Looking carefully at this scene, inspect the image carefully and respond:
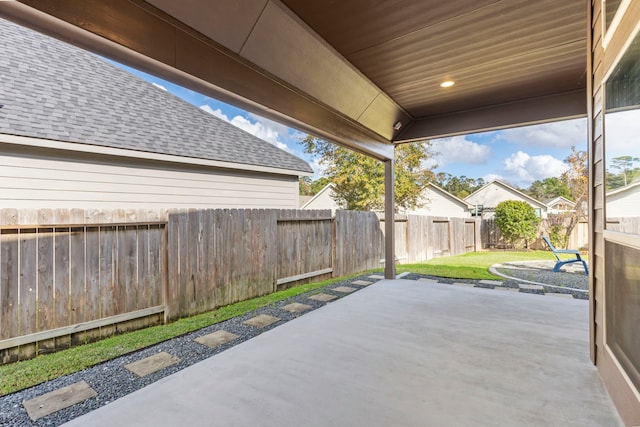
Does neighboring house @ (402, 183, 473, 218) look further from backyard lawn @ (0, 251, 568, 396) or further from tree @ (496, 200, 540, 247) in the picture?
backyard lawn @ (0, 251, 568, 396)

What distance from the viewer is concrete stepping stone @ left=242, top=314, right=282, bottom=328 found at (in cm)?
325

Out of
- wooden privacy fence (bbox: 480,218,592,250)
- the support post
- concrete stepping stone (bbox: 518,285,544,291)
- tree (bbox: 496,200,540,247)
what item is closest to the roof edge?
the support post

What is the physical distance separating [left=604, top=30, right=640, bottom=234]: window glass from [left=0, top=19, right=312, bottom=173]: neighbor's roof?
18.6 feet

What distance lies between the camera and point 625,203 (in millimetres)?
1587

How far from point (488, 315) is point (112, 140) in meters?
5.86

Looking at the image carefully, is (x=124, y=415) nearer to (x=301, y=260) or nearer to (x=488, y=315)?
(x=488, y=315)

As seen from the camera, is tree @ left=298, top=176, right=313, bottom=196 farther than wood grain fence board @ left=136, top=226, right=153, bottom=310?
Yes

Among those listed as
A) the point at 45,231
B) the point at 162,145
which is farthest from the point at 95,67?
the point at 45,231

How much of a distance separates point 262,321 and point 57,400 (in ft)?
5.84

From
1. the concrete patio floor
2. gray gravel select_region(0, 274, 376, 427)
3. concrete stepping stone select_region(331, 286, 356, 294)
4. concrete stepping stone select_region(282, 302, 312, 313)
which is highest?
the concrete patio floor

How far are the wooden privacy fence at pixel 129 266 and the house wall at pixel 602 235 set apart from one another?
3.79 m

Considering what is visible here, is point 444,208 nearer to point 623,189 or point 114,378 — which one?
point 623,189

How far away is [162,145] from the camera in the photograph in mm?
5348

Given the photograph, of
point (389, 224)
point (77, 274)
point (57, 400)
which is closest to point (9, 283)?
point (77, 274)
